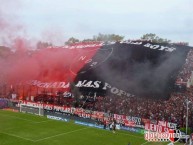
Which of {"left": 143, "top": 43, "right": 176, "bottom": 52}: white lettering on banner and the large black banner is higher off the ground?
{"left": 143, "top": 43, "right": 176, "bottom": 52}: white lettering on banner

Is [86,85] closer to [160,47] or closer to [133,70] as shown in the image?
[133,70]

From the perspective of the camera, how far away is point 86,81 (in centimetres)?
5591

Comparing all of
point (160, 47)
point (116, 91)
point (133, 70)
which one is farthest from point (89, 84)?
point (160, 47)

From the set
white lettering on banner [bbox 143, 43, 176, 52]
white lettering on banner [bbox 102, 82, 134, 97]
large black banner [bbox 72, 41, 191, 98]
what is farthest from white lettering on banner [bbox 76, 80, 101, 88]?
white lettering on banner [bbox 143, 43, 176, 52]

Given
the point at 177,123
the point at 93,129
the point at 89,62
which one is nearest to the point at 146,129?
the point at 177,123

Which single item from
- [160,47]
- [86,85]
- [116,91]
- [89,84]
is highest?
[160,47]

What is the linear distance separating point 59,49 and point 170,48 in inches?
975

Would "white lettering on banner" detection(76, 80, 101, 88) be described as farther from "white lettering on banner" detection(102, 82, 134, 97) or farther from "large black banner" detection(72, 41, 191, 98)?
"white lettering on banner" detection(102, 82, 134, 97)

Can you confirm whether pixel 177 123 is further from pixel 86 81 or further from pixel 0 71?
pixel 0 71

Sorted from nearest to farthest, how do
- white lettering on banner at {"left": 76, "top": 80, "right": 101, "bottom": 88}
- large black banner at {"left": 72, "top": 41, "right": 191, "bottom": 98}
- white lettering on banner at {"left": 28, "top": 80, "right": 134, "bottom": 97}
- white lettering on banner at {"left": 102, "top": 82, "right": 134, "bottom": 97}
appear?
large black banner at {"left": 72, "top": 41, "right": 191, "bottom": 98}, white lettering on banner at {"left": 102, "top": 82, "right": 134, "bottom": 97}, white lettering on banner at {"left": 28, "top": 80, "right": 134, "bottom": 97}, white lettering on banner at {"left": 76, "top": 80, "right": 101, "bottom": 88}

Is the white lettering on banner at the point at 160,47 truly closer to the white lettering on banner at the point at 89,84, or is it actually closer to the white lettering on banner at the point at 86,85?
the white lettering on banner at the point at 86,85

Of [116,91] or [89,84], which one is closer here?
[116,91]

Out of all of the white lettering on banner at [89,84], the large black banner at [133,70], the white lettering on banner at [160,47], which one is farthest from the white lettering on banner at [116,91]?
the white lettering on banner at [160,47]

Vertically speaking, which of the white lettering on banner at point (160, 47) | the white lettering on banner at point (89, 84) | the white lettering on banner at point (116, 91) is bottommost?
the white lettering on banner at point (116, 91)
